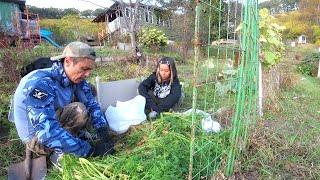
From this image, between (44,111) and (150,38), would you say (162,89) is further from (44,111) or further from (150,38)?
(150,38)

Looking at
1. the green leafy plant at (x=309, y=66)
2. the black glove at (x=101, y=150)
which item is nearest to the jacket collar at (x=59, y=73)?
the black glove at (x=101, y=150)

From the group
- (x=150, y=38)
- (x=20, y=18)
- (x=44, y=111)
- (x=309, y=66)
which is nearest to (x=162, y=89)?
(x=44, y=111)

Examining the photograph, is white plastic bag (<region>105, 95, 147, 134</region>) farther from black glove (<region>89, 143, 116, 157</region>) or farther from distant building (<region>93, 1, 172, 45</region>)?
distant building (<region>93, 1, 172, 45</region>)

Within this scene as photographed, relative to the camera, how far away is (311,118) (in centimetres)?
462

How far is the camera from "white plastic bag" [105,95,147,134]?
369 cm

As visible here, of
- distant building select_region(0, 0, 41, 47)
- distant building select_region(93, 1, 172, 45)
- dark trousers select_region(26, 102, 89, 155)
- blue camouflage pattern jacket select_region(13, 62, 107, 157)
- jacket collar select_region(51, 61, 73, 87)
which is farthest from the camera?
distant building select_region(0, 0, 41, 47)

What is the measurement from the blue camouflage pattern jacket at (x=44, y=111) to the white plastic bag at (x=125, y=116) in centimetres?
91

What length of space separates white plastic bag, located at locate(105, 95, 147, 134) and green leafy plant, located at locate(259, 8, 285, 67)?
189 centimetres

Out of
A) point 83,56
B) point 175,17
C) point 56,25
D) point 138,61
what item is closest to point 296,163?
point 83,56

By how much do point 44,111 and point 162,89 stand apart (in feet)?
7.81

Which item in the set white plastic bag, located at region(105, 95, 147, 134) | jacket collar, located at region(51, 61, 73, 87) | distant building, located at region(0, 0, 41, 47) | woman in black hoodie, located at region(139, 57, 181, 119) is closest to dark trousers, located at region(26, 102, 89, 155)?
jacket collar, located at region(51, 61, 73, 87)

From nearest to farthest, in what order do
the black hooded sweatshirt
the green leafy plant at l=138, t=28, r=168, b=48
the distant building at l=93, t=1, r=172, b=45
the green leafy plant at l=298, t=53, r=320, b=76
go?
the black hooded sweatshirt < the green leafy plant at l=298, t=53, r=320, b=76 < the distant building at l=93, t=1, r=172, b=45 < the green leafy plant at l=138, t=28, r=168, b=48

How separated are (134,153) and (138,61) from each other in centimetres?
761

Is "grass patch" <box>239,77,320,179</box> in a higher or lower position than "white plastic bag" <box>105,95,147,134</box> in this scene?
lower
